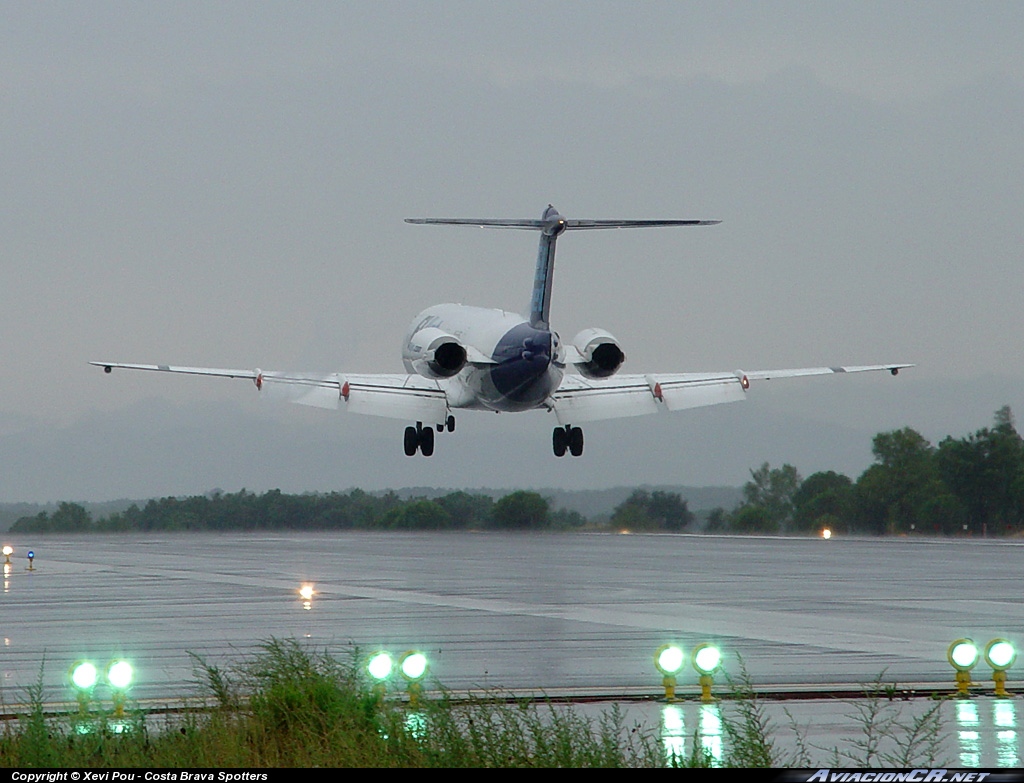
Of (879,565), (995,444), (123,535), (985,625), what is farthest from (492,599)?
(995,444)

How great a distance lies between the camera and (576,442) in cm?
6241

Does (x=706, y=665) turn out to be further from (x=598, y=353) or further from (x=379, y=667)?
(x=598, y=353)

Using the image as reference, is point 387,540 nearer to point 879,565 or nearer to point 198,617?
point 879,565

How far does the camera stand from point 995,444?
96.6 m

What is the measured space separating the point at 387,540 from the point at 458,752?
55.4 meters

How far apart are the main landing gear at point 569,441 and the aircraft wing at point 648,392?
0.82 meters

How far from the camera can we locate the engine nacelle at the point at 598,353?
56031 mm

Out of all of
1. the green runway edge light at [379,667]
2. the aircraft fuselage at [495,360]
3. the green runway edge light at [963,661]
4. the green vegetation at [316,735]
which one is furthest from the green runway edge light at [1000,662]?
the aircraft fuselage at [495,360]

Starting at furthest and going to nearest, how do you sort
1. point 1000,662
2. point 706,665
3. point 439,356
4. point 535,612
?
point 439,356
point 535,612
point 1000,662
point 706,665

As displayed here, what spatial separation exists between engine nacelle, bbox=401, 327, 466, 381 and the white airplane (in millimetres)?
33

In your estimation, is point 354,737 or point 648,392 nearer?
point 354,737

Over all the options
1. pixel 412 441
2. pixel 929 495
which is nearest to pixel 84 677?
pixel 412 441

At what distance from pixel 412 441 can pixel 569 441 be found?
581cm

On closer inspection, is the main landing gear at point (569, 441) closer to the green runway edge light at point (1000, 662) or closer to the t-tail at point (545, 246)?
the t-tail at point (545, 246)
